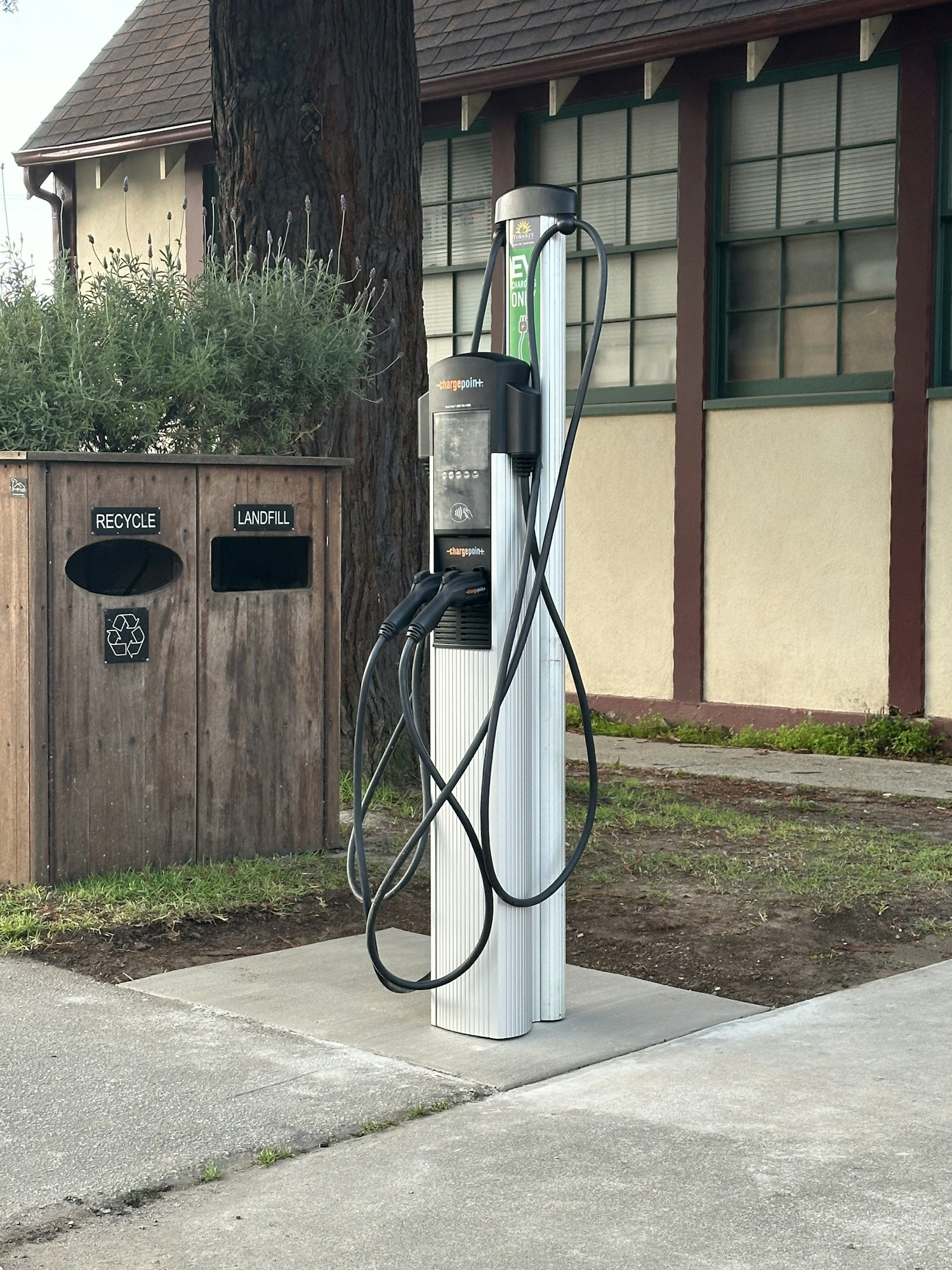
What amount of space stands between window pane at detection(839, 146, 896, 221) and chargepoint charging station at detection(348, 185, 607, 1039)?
6.87 m

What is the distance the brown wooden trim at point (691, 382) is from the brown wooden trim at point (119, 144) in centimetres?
415

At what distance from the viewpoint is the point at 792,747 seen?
11055 mm

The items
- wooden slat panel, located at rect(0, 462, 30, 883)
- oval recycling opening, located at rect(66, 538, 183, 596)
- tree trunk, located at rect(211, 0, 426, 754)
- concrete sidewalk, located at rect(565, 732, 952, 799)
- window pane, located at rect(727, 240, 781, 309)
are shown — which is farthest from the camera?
window pane, located at rect(727, 240, 781, 309)

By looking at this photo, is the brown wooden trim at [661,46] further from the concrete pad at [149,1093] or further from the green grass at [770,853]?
the concrete pad at [149,1093]

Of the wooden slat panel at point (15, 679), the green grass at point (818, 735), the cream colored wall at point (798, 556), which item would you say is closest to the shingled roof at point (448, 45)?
the cream colored wall at point (798, 556)

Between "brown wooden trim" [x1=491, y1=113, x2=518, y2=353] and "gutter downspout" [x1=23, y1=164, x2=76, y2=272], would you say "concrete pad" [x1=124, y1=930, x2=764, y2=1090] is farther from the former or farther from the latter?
"gutter downspout" [x1=23, y1=164, x2=76, y2=272]

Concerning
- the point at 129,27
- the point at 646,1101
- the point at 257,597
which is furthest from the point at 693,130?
the point at 646,1101

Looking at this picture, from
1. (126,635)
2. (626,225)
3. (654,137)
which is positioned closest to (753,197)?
(654,137)

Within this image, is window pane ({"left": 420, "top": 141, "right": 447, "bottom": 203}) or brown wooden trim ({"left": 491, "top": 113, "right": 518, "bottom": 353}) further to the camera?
window pane ({"left": 420, "top": 141, "right": 447, "bottom": 203})

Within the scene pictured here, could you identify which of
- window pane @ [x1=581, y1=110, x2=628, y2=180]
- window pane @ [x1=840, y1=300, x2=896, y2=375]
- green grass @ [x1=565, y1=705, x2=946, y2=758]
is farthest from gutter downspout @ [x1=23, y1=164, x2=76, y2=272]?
window pane @ [x1=840, y1=300, x2=896, y2=375]

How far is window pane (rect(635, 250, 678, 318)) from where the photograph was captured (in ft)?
39.8

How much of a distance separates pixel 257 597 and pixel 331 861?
44.5 inches

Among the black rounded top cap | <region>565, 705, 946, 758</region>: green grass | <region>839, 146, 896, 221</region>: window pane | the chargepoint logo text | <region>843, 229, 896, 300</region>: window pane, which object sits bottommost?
<region>565, 705, 946, 758</region>: green grass

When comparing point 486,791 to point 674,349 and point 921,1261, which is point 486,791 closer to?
point 921,1261
